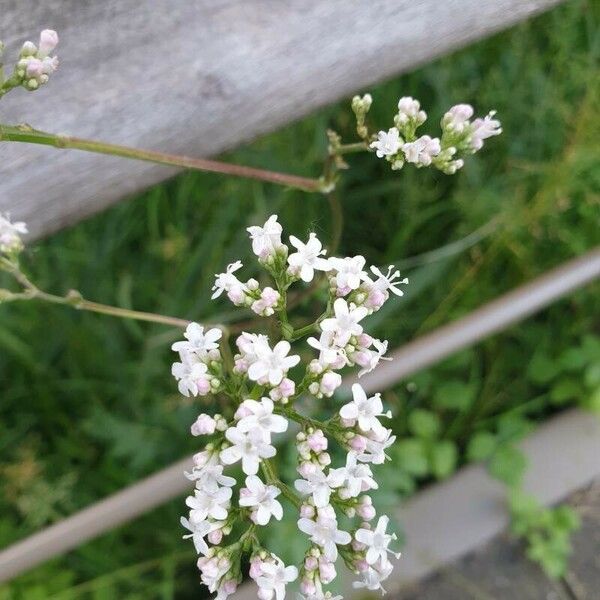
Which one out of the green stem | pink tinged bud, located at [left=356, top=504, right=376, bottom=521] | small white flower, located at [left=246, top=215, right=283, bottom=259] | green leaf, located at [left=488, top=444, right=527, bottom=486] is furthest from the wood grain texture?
green leaf, located at [left=488, top=444, right=527, bottom=486]

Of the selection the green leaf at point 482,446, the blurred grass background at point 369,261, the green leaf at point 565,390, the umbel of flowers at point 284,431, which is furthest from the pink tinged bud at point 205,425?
the green leaf at point 565,390

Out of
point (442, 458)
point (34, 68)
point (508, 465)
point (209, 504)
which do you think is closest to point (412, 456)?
point (442, 458)

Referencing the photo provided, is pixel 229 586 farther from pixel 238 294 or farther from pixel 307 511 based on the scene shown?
pixel 238 294

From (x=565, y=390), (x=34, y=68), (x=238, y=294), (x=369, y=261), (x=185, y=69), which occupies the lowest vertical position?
(x=238, y=294)

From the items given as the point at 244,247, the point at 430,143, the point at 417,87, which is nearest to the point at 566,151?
the point at 417,87

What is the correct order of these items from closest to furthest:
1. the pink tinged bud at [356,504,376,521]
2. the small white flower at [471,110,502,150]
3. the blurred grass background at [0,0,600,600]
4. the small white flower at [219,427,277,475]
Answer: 1. the small white flower at [219,427,277,475]
2. the pink tinged bud at [356,504,376,521]
3. the small white flower at [471,110,502,150]
4. the blurred grass background at [0,0,600,600]

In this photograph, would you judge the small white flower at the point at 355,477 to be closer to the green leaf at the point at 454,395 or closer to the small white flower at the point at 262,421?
the small white flower at the point at 262,421

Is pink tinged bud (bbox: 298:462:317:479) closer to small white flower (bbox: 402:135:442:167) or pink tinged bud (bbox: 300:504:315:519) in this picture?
pink tinged bud (bbox: 300:504:315:519)
